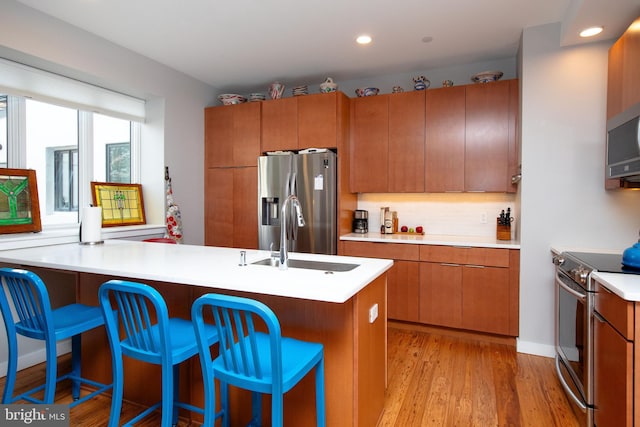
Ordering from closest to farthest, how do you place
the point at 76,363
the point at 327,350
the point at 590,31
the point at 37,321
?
the point at 327,350 → the point at 37,321 → the point at 76,363 → the point at 590,31

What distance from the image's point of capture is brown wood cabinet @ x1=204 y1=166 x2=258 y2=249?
415 centimetres

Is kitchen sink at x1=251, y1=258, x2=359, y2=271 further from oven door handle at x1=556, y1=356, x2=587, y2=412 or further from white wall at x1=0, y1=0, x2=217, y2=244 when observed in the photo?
white wall at x1=0, y1=0, x2=217, y2=244

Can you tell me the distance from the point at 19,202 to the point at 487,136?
155 inches

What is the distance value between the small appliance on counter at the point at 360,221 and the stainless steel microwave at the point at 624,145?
7.19 ft

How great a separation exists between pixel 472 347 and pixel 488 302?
0.41m

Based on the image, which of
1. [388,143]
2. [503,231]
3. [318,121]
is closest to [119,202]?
[318,121]

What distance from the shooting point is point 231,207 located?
4.26 m

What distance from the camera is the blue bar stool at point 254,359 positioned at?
127 centimetres

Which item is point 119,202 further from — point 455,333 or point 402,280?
point 455,333

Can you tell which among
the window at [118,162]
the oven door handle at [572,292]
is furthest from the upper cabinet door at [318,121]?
the oven door handle at [572,292]

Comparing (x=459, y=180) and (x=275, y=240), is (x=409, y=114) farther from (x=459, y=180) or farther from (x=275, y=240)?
(x=275, y=240)

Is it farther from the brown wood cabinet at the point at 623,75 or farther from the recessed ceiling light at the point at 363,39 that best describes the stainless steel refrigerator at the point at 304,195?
the brown wood cabinet at the point at 623,75

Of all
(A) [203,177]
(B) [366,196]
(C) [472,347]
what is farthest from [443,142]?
(A) [203,177]

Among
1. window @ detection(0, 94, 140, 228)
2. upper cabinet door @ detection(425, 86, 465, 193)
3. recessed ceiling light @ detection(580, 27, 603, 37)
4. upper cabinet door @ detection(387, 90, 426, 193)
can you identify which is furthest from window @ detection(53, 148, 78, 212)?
recessed ceiling light @ detection(580, 27, 603, 37)
